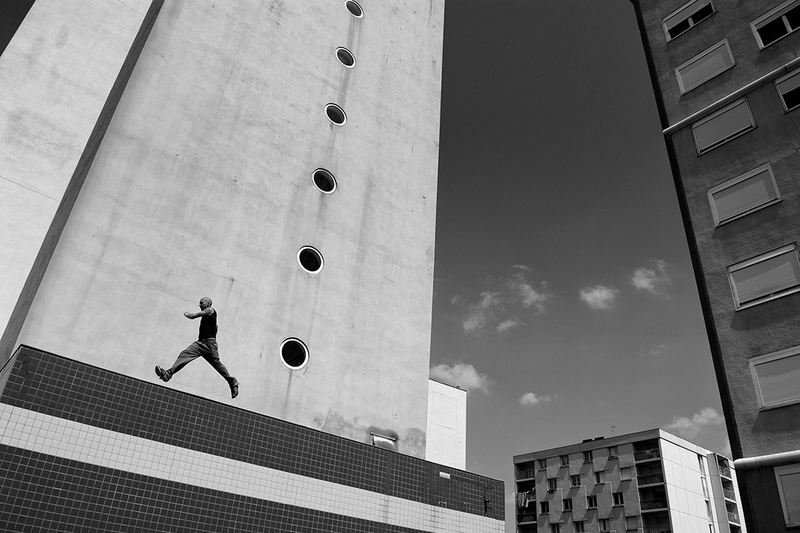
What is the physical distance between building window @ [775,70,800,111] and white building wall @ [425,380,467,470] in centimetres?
2063

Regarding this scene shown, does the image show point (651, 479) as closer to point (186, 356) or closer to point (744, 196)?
point (744, 196)

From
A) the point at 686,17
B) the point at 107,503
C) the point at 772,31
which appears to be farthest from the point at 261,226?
the point at 686,17

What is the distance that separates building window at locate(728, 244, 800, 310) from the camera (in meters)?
14.4

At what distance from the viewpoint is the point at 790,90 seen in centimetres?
1622

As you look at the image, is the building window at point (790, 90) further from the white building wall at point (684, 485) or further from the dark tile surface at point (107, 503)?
the white building wall at point (684, 485)

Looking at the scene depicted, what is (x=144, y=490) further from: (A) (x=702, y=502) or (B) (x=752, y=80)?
(A) (x=702, y=502)

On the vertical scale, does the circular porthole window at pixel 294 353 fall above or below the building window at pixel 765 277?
below

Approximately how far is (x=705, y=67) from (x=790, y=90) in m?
3.17

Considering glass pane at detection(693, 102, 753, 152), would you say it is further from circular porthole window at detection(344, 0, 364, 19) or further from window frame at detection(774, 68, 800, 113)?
circular porthole window at detection(344, 0, 364, 19)

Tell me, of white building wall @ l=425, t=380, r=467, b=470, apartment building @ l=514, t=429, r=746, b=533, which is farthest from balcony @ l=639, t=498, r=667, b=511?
white building wall @ l=425, t=380, r=467, b=470

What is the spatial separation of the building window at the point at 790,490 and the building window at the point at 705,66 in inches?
486

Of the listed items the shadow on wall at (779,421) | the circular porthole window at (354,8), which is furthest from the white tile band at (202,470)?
the circular porthole window at (354,8)

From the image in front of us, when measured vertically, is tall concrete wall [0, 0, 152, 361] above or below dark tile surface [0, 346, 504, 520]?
above

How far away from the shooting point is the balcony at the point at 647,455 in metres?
53.4
